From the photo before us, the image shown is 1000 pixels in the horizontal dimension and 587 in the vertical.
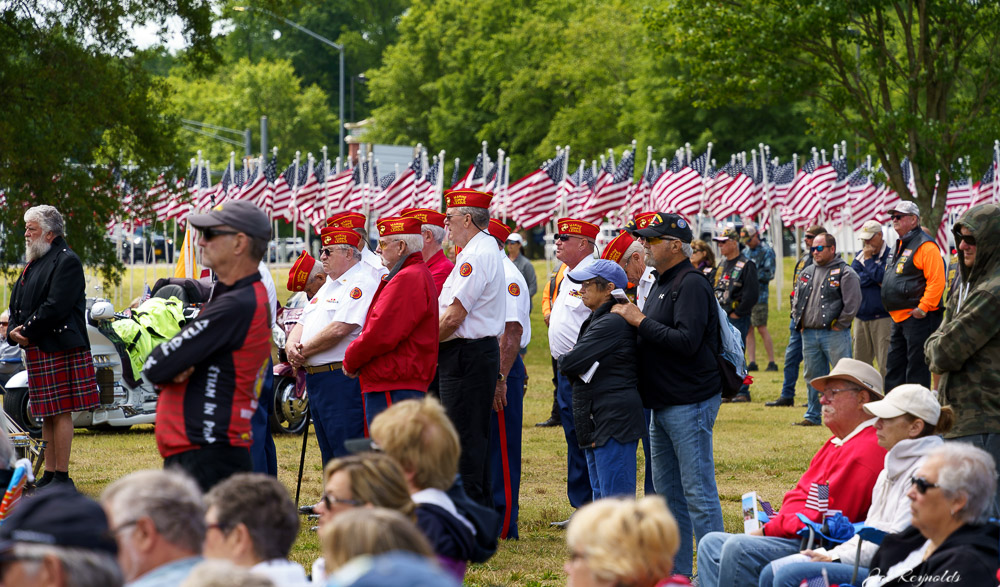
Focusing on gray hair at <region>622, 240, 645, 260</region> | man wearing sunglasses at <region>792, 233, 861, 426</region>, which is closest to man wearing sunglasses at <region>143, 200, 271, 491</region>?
gray hair at <region>622, 240, 645, 260</region>

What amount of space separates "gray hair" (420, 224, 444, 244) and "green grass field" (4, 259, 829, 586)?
2.02 meters

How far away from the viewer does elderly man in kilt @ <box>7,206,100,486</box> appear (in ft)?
27.9

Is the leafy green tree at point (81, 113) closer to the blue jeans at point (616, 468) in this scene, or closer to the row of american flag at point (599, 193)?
the row of american flag at point (599, 193)

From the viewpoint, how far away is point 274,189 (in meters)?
28.3

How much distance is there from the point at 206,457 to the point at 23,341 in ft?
14.9

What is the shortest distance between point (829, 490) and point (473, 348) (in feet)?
8.45

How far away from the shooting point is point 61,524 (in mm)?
2979

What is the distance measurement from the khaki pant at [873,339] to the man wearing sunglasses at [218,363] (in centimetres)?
1019

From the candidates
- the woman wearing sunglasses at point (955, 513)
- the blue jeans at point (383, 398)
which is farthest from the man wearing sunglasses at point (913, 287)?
the woman wearing sunglasses at point (955, 513)

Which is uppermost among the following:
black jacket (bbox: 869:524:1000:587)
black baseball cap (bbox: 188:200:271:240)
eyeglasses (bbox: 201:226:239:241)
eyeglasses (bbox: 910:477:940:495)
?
black baseball cap (bbox: 188:200:271:240)

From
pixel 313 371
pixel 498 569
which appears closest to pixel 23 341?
pixel 313 371

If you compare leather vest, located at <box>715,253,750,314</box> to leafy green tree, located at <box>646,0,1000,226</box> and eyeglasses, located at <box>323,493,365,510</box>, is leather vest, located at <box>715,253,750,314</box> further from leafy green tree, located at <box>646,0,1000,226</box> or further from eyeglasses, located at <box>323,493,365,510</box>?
eyeglasses, located at <box>323,493,365,510</box>

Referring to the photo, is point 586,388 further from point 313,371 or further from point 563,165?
point 563,165

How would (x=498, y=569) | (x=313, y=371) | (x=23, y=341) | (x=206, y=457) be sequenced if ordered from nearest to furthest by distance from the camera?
(x=206, y=457) < (x=498, y=569) < (x=313, y=371) < (x=23, y=341)
